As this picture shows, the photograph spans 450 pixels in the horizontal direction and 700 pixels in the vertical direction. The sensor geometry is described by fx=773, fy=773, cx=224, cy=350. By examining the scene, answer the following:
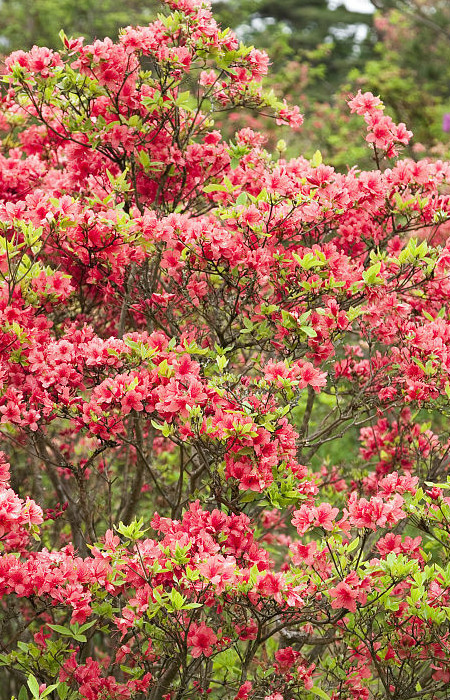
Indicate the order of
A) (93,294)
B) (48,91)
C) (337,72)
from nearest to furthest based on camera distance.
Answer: (48,91) → (93,294) → (337,72)

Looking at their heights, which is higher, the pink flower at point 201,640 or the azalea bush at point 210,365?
the azalea bush at point 210,365

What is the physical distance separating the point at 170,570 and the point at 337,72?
25667 millimetres

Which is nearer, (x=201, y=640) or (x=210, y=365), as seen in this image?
(x=201, y=640)

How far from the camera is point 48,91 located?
3477mm

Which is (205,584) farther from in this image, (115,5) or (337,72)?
(337,72)

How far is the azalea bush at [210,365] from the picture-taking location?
107 inches

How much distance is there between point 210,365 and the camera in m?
3.25

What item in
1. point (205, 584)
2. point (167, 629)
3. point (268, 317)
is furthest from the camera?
point (268, 317)

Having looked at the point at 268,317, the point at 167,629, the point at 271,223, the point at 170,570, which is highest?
the point at 271,223

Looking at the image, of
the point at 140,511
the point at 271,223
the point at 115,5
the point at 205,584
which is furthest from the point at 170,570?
the point at 115,5

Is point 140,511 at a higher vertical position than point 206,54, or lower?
lower

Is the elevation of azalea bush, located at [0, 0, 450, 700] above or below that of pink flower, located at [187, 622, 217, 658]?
above

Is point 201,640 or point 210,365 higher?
point 210,365

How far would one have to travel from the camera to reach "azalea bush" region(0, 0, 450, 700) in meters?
2.73
